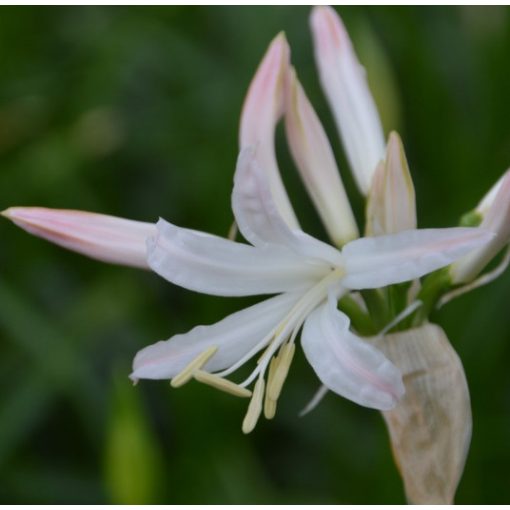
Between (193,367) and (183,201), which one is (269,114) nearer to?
(193,367)

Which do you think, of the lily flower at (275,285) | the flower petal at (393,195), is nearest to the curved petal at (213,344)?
the lily flower at (275,285)

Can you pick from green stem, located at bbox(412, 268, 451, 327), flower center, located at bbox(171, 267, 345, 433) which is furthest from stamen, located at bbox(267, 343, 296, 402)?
green stem, located at bbox(412, 268, 451, 327)

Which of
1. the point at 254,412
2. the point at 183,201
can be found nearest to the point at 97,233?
the point at 254,412

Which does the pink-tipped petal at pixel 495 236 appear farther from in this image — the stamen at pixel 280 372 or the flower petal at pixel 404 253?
the stamen at pixel 280 372

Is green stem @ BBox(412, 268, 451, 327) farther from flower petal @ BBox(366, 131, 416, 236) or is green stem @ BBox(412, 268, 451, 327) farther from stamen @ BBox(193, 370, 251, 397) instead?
stamen @ BBox(193, 370, 251, 397)

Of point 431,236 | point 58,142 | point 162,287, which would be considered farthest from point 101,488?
point 431,236

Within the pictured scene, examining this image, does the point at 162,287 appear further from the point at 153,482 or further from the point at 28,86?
the point at 153,482
